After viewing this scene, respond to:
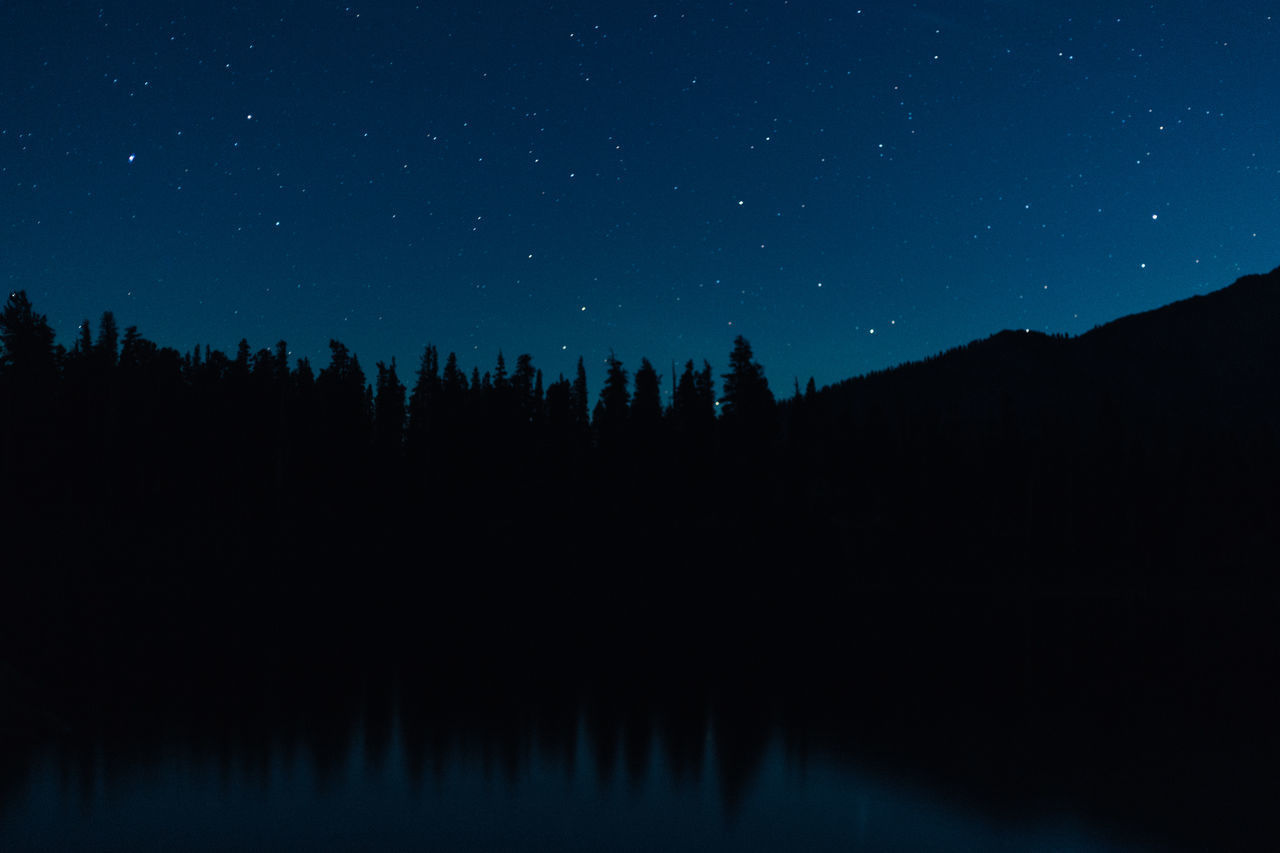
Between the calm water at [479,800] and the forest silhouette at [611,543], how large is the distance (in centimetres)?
463

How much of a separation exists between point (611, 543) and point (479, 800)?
59055 mm

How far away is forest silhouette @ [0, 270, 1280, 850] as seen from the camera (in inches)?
1039

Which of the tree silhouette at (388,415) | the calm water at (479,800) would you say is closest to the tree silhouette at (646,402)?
the tree silhouette at (388,415)

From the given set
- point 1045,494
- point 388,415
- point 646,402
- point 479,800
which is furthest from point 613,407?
point 479,800

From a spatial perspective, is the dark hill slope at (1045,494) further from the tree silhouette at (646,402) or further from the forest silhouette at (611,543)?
the tree silhouette at (646,402)

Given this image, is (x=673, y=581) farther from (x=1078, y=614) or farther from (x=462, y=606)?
(x=1078, y=614)

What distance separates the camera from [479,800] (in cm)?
1455

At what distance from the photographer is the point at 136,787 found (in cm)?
1409

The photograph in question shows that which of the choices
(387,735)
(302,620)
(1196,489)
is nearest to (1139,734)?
(387,735)

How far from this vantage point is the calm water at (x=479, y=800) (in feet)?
41.5

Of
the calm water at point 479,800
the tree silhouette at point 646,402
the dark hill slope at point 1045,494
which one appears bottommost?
the calm water at point 479,800

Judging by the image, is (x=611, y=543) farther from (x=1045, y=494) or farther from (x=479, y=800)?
(x=479, y=800)

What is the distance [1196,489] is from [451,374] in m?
78.2

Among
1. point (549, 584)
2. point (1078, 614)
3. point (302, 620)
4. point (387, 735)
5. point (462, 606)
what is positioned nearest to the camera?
point (387, 735)
